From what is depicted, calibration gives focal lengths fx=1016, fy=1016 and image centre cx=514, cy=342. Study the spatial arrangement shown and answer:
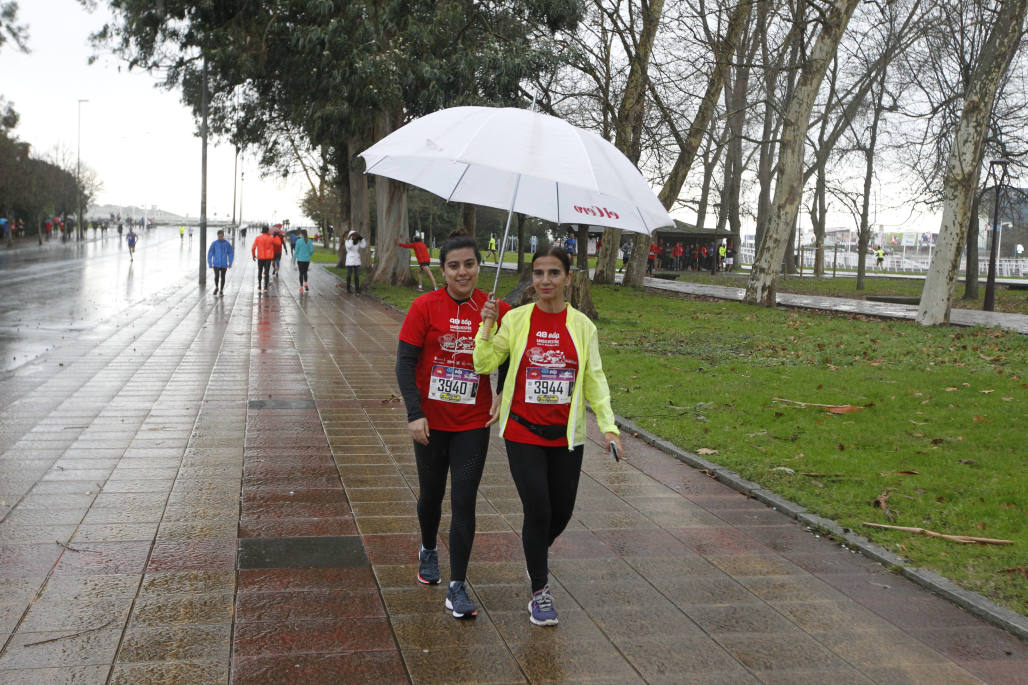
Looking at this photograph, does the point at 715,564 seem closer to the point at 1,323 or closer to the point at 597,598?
the point at 597,598

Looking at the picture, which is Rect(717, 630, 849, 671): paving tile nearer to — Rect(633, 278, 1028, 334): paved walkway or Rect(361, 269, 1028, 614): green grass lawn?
Rect(361, 269, 1028, 614): green grass lawn

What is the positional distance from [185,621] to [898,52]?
23.6 metres

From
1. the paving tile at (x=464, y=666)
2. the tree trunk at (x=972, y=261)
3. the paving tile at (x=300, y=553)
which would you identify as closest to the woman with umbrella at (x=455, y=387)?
the paving tile at (x=464, y=666)

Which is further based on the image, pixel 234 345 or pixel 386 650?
pixel 234 345

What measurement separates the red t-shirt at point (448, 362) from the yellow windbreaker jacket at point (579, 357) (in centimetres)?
11

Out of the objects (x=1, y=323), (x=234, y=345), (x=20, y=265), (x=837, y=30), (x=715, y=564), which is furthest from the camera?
(x=20, y=265)

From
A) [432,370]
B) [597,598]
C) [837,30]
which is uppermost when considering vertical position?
[837,30]

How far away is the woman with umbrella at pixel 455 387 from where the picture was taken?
14.2 feet

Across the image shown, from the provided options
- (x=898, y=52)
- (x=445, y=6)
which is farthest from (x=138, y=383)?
(x=898, y=52)

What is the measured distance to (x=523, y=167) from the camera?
4.37 meters

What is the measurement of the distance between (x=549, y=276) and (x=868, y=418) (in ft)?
19.7

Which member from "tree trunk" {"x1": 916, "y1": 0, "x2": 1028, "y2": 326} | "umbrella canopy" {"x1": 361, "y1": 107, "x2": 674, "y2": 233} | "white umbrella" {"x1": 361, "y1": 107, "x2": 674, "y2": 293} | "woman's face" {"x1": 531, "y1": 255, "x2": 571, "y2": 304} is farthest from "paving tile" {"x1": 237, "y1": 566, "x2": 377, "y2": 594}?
"tree trunk" {"x1": 916, "y1": 0, "x2": 1028, "y2": 326}

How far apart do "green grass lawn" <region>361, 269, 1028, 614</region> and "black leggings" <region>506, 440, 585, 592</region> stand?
86.0 inches

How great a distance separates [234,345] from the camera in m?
14.7
